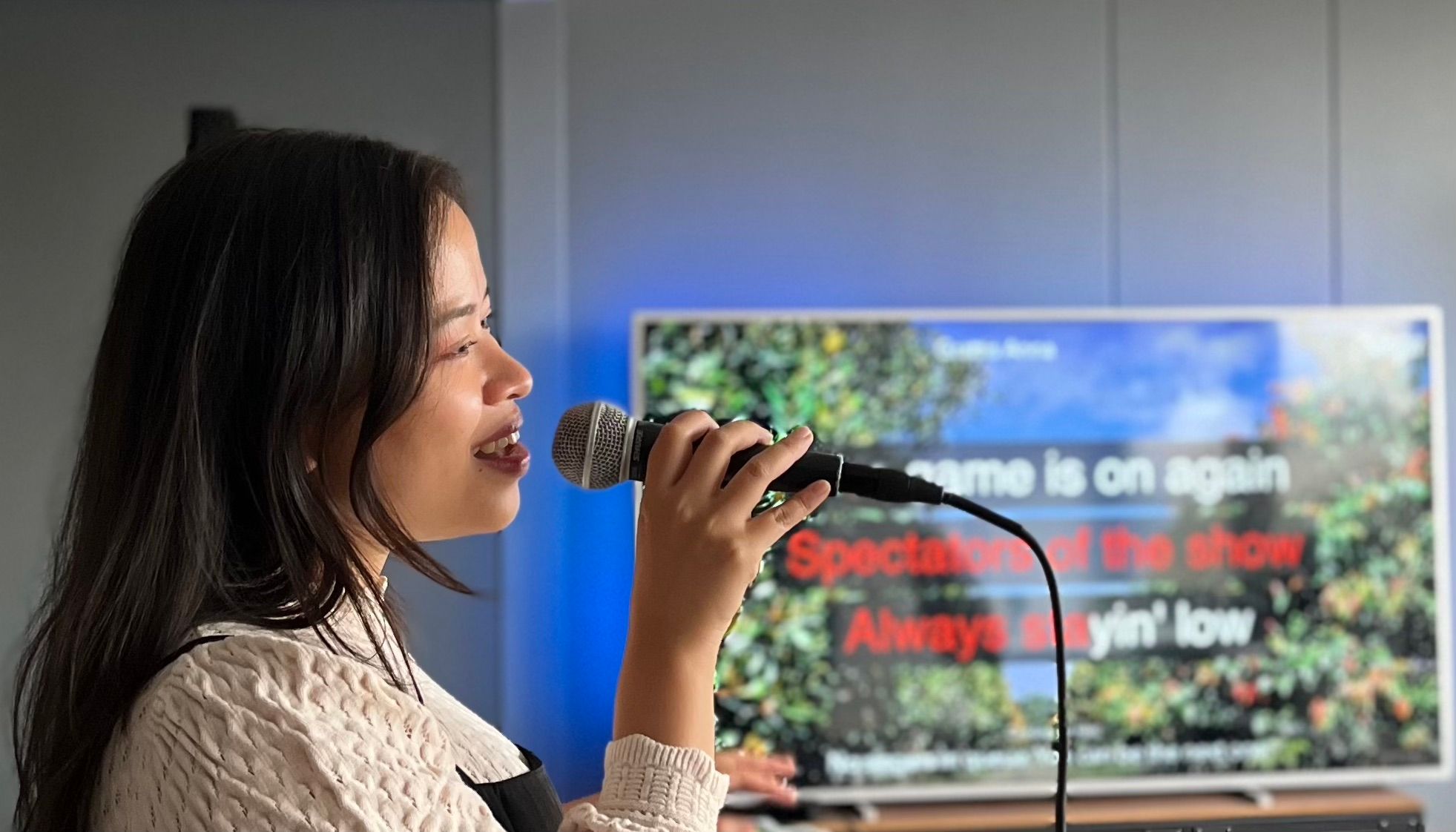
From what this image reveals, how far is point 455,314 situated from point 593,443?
0.17 m

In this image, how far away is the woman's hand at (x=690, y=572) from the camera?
3.02ft

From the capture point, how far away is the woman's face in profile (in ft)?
3.19

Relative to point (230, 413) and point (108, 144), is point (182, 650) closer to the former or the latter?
point (230, 413)

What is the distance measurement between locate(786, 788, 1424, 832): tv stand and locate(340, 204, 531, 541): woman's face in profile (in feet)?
6.66

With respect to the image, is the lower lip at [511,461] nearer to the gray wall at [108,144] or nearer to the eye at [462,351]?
the eye at [462,351]

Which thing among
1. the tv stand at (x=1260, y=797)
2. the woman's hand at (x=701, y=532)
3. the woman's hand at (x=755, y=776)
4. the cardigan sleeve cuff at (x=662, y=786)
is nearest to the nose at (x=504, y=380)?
the woman's hand at (x=701, y=532)

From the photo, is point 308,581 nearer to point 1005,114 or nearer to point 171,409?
point 171,409

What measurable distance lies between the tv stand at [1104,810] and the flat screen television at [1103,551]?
0.05 metres

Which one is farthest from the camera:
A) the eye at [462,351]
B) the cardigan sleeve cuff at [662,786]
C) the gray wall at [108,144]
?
the gray wall at [108,144]

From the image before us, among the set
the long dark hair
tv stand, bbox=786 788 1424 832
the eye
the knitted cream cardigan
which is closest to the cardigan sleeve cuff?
the knitted cream cardigan

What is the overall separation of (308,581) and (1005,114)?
262 cm

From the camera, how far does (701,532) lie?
924mm

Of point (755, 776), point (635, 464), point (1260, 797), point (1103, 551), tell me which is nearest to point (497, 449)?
point (635, 464)

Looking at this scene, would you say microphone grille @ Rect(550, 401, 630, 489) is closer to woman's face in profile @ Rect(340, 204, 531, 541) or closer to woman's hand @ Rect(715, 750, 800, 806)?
woman's face in profile @ Rect(340, 204, 531, 541)
